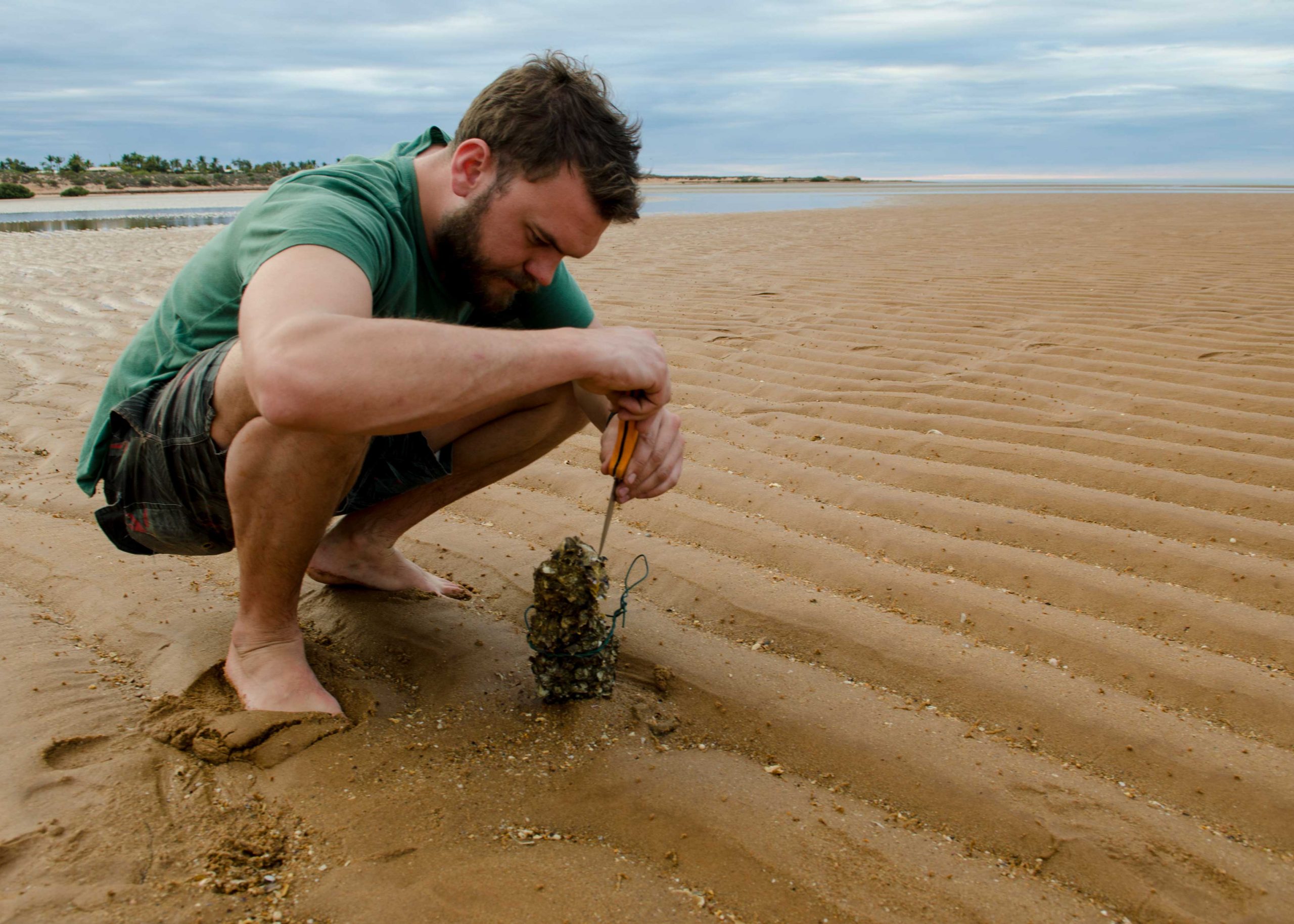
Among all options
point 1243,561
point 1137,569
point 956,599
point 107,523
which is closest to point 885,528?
point 956,599

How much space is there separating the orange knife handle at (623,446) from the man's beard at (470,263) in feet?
1.47

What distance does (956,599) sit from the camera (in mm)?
2412

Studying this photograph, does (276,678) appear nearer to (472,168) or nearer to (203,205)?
(472,168)

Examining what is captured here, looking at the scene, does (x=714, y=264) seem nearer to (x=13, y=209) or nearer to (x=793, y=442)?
(x=793, y=442)

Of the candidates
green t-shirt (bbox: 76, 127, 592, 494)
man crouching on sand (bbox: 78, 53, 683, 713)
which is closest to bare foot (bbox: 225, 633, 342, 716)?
man crouching on sand (bbox: 78, 53, 683, 713)

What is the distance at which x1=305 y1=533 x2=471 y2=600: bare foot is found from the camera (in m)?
2.50

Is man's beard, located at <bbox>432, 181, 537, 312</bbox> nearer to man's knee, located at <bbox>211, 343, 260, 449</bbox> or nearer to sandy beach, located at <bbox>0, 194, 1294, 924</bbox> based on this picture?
man's knee, located at <bbox>211, 343, 260, 449</bbox>

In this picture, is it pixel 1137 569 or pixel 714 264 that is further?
pixel 714 264

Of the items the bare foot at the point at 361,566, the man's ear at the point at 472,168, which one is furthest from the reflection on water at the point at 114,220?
the man's ear at the point at 472,168

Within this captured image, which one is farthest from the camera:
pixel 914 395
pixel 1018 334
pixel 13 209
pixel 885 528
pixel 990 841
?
pixel 13 209

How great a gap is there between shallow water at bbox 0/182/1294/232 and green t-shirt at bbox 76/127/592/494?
10.0 meters

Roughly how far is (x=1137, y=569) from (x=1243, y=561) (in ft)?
0.91

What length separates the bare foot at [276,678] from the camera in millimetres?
1927

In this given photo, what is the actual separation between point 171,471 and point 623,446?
984mm
